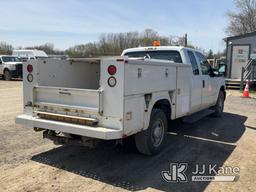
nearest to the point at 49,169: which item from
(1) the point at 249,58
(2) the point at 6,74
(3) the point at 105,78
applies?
(3) the point at 105,78

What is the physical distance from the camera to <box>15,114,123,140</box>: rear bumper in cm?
424

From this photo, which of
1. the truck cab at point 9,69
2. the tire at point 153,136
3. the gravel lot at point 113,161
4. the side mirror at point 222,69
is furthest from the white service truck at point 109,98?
the truck cab at point 9,69

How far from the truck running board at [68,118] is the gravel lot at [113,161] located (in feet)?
2.47

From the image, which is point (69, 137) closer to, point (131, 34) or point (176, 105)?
point (176, 105)

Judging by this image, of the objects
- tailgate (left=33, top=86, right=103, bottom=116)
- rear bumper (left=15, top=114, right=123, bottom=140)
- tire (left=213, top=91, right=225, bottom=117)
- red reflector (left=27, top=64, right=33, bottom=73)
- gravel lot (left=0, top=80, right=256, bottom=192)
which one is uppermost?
red reflector (left=27, top=64, right=33, bottom=73)

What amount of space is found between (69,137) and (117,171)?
955 mm

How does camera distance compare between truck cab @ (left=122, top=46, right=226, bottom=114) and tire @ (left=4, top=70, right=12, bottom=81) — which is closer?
truck cab @ (left=122, top=46, right=226, bottom=114)

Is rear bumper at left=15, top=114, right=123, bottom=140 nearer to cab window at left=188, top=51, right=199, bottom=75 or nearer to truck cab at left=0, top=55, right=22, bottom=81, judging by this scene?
cab window at left=188, top=51, right=199, bottom=75

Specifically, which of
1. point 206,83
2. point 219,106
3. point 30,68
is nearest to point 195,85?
point 206,83

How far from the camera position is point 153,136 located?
5387 mm

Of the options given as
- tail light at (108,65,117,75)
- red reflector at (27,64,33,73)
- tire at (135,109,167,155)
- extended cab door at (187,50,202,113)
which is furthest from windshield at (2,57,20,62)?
tail light at (108,65,117,75)

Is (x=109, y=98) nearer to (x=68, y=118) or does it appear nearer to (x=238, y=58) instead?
(x=68, y=118)

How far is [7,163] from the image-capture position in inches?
194

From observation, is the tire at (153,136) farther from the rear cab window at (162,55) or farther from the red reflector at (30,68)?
the red reflector at (30,68)
